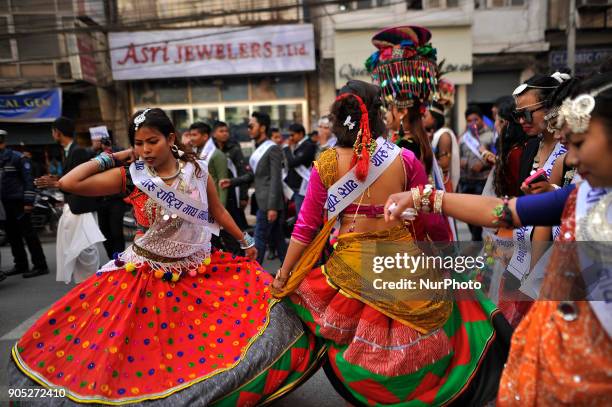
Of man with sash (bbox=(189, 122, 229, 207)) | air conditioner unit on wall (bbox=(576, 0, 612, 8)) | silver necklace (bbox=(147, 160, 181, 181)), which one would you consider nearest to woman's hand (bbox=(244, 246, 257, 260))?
silver necklace (bbox=(147, 160, 181, 181))

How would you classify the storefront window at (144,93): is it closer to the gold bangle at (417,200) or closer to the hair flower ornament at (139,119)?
the hair flower ornament at (139,119)

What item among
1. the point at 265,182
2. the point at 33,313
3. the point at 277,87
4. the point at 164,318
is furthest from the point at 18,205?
the point at 277,87

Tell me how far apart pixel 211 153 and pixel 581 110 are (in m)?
4.13

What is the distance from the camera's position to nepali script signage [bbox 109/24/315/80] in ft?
39.6

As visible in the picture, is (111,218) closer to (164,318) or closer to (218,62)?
(164,318)

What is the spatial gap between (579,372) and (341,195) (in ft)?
3.89

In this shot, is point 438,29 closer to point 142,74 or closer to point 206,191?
point 142,74

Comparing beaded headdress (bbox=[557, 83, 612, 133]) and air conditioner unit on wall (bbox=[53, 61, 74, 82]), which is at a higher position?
air conditioner unit on wall (bbox=[53, 61, 74, 82])

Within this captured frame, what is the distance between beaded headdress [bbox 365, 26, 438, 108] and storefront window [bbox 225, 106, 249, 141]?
992 cm

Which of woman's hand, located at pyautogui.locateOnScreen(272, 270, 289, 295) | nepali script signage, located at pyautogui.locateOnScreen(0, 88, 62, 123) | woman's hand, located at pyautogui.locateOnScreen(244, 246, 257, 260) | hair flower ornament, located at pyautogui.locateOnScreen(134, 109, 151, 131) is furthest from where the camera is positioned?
nepali script signage, located at pyautogui.locateOnScreen(0, 88, 62, 123)

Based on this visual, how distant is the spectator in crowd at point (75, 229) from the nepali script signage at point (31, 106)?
7.87 metres

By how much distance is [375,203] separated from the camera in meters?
2.12

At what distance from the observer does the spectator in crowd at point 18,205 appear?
5406 mm

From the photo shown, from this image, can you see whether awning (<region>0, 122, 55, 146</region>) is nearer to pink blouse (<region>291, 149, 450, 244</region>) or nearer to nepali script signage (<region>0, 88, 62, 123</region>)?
nepali script signage (<region>0, 88, 62, 123</region>)
